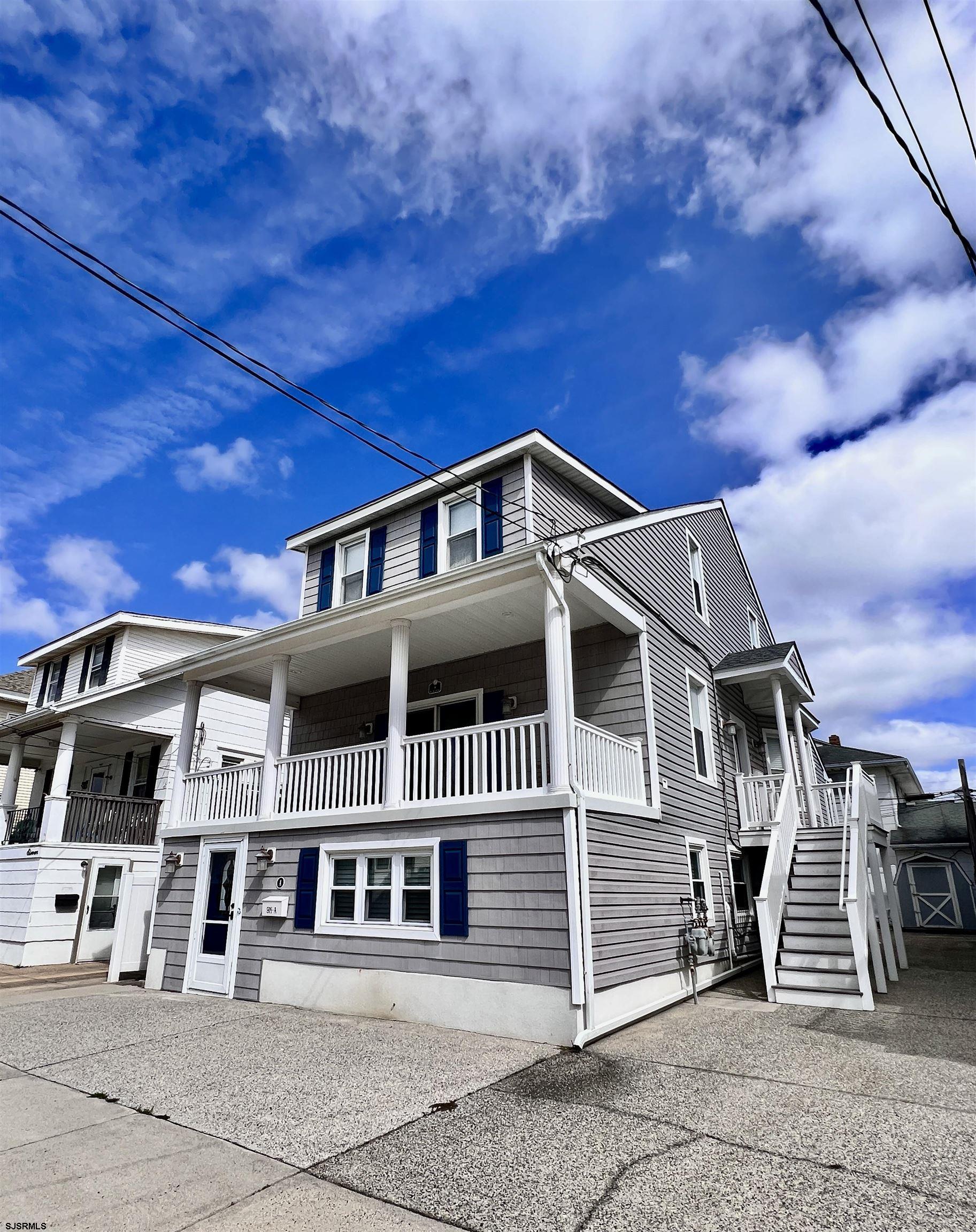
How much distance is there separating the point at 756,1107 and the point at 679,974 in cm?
485

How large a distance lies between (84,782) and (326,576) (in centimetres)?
1078

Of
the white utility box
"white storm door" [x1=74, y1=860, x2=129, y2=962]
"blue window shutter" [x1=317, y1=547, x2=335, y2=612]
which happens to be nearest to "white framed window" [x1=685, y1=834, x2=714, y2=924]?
the white utility box

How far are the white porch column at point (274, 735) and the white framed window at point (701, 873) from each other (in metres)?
6.18

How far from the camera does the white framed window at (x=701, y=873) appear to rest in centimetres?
1088

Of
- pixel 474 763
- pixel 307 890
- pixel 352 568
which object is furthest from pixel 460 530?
pixel 307 890

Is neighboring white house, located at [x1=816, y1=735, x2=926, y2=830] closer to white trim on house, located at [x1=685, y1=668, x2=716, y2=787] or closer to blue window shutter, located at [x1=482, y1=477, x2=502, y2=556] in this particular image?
white trim on house, located at [x1=685, y1=668, x2=716, y2=787]

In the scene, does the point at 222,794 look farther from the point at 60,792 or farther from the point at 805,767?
the point at 805,767

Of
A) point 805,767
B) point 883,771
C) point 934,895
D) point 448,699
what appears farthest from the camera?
point 883,771

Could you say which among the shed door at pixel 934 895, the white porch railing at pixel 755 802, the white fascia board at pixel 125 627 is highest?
the white fascia board at pixel 125 627

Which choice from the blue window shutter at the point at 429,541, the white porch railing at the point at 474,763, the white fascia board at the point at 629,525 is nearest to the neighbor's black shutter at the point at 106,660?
the blue window shutter at the point at 429,541

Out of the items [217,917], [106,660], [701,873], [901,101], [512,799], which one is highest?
[106,660]

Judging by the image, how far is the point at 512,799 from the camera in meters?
7.80

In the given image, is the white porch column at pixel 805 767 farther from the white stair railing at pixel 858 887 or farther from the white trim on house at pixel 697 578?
the white trim on house at pixel 697 578

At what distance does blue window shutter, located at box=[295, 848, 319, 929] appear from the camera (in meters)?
9.44
